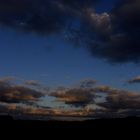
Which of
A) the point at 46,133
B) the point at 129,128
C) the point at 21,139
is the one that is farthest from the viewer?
the point at 129,128

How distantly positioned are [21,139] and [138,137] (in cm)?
5450

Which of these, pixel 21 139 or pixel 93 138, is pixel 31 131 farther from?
pixel 93 138

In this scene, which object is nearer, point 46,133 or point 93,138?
point 93,138

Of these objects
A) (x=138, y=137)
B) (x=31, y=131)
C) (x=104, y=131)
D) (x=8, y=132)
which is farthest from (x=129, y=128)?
(x=8, y=132)

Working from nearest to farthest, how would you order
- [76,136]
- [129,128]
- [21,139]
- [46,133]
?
[21,139]
[76,136]
[46,133]
[129,128]

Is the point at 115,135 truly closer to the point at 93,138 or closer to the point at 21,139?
the point at 93,138

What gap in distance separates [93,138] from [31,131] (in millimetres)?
35617

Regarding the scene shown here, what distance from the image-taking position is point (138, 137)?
152875 millimetres

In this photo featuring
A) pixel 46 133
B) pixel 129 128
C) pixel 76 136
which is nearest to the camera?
pixel 76 136

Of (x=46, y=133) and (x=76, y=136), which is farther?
(x=46, y=133)

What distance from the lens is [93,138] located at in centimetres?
15650

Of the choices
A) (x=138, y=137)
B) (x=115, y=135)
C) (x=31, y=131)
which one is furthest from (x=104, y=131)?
(x=31, y=131)

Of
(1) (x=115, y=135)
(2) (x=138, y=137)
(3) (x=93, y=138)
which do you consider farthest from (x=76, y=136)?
(2) (x=138, y=137)

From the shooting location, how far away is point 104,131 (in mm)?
175375
